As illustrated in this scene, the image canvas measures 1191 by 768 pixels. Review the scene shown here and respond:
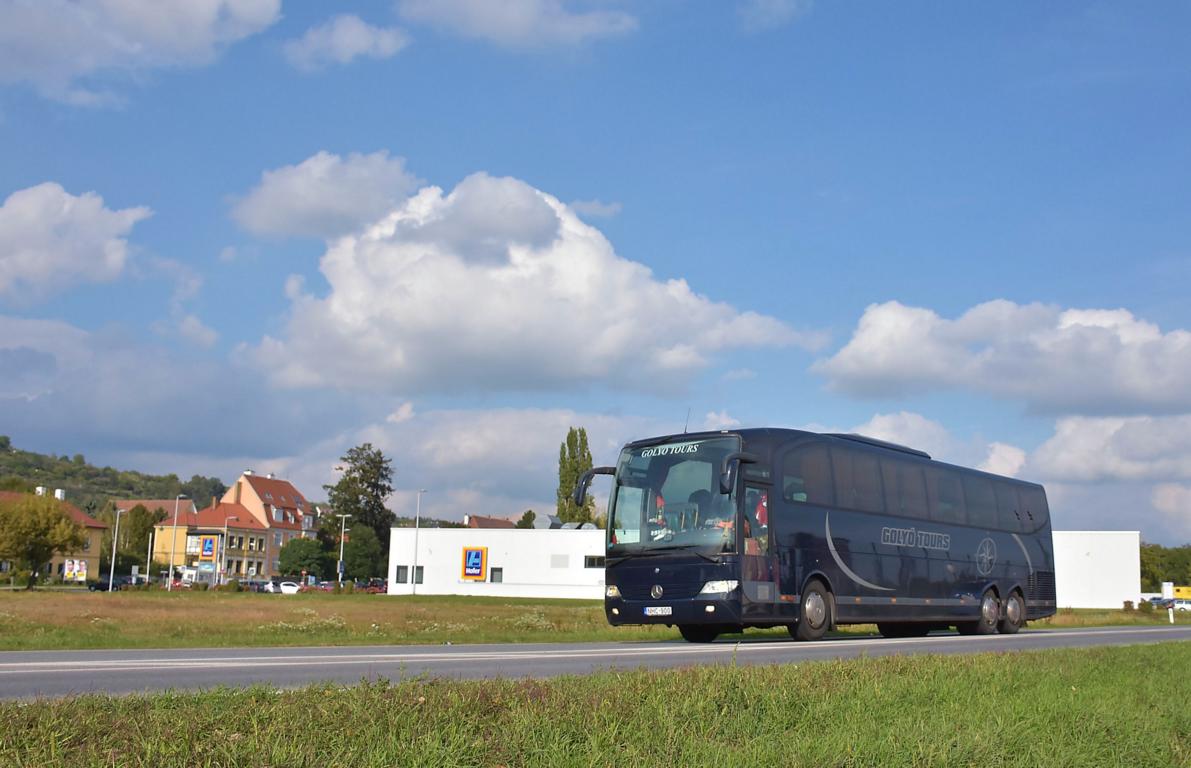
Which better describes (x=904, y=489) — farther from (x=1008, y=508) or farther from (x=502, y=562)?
(x=502, y=562)

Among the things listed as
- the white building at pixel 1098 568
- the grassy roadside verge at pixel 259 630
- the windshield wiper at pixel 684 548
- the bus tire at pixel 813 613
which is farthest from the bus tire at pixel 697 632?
the white building at pixel 1098 568

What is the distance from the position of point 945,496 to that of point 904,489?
2126mm

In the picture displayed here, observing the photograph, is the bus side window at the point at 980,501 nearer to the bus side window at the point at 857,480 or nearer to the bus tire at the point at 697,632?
the bus side window at the point at 857,480

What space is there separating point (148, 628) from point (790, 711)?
23612 mm

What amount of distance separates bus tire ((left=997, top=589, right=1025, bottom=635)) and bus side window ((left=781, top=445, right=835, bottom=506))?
8751mm

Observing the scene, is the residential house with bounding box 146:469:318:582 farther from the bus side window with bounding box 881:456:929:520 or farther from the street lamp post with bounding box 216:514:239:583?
→ the bus side window with bounding box 881:456:929:520

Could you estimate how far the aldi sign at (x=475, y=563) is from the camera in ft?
264

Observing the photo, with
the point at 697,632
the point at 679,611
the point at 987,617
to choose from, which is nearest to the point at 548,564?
the point at 987,617

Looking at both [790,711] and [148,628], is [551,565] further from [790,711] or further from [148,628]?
[790,711]

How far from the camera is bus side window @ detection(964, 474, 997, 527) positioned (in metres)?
25.9

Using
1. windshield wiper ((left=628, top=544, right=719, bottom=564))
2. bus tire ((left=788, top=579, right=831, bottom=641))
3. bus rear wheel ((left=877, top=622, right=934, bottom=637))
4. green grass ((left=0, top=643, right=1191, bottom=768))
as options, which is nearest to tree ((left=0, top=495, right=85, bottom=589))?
bus rear wheel ((left=877, top=622, right=934, bottom=637))

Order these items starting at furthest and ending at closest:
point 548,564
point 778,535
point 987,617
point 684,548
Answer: point 548,564 < point 987,617 < point 778,535 < point 684,548

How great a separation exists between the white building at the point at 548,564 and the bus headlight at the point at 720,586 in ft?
196

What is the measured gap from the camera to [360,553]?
117 meters
